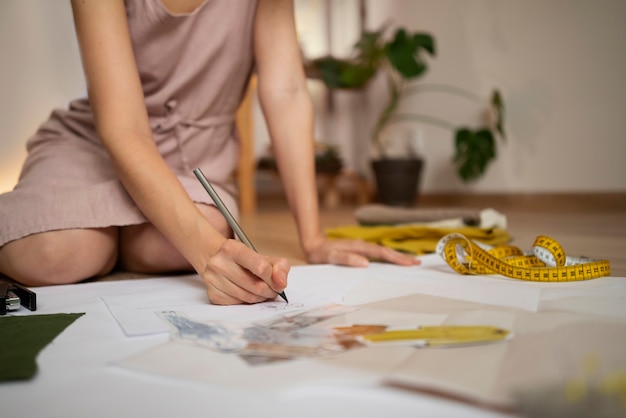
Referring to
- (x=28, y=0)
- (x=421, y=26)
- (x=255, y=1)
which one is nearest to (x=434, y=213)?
(x=255, y=1)

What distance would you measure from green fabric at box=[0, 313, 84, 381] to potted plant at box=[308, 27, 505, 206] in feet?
7.74

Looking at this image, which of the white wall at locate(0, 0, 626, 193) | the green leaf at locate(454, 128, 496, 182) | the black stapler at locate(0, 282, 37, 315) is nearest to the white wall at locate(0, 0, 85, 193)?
the white wall at locate(0, 0, 626, 193)

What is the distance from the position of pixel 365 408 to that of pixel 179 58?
937mm

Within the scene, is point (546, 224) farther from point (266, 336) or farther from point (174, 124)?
point (266, 336)

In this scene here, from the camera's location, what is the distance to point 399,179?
10.1 ft

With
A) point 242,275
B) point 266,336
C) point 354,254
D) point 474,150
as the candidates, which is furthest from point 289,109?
point 474,150

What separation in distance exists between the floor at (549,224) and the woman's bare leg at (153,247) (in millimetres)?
260

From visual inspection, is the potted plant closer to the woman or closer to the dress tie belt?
the woman

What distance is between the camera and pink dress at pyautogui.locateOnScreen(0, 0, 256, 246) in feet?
3.30

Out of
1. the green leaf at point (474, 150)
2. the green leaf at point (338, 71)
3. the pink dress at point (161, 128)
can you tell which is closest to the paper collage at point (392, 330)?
the pink dress at point (161, 128)

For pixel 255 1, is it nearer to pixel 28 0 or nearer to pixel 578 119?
pixel 28 0

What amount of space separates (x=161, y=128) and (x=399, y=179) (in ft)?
6.75

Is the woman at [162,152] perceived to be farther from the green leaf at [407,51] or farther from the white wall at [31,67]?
the green leaf at [407,51]

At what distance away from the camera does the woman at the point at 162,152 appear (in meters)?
0.84
